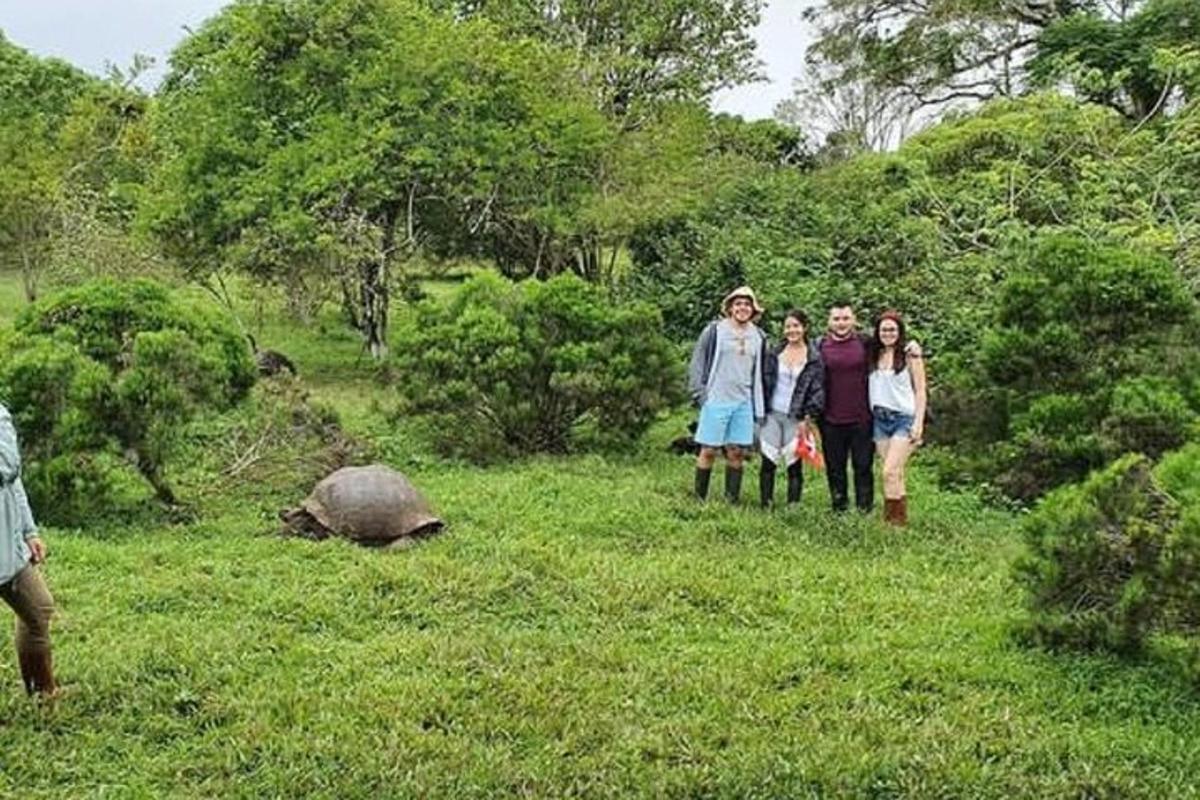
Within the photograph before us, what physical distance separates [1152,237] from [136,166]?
18540mm

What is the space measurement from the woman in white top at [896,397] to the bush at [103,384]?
4.34m

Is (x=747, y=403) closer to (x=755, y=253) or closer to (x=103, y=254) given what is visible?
(x=755, y=253)

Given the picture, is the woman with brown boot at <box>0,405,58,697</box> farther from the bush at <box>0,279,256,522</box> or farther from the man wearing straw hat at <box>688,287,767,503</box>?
the man wearing straw hat at <box>688,287,767,503</box>

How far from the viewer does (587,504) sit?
8516mm

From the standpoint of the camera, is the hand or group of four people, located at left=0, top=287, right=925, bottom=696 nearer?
the hand

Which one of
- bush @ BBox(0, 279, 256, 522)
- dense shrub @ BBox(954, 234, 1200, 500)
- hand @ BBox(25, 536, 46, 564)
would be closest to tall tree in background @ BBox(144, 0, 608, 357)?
bush @ BBox(0, 279, 256, 522)

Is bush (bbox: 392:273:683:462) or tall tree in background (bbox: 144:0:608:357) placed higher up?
tall tree in background (bbox: 144:0:608:357)

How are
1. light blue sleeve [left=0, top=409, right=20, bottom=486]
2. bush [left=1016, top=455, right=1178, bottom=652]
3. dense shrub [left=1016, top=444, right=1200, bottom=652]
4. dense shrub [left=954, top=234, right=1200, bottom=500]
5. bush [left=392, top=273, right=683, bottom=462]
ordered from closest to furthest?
1. light blue sleeve [left=0, top=409, right=20, bottom=486]
2. dense shrub [left=1016, top=444, right=1200, bottom=652]
3. bush [left=1016, top=455, right=1178, bottom=652]
4. dense shrub [left=954, top=234, right=1200, bottom=500]
5. bush [left=392, top=273, right=683, bottom=462]

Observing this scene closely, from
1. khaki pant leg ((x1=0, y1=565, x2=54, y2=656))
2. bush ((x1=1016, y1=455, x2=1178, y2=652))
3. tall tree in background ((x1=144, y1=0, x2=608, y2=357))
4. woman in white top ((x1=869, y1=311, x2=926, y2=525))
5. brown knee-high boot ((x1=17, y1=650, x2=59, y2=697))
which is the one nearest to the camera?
khaki pant leg ((x1=0, y1=565, x2=54, y2=656))

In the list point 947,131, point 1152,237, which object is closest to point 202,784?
point 1152,237

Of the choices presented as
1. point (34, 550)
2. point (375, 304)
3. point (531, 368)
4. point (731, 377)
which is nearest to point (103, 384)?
point (531, 368)

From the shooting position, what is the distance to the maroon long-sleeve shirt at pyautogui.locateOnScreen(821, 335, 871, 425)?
8.06 metres

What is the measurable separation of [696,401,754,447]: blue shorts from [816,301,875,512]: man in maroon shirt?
495mm

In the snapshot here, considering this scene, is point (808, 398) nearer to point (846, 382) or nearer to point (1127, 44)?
point (846, 382)
